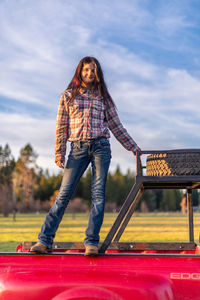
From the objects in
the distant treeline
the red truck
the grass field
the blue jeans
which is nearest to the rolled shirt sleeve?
the blue jeans

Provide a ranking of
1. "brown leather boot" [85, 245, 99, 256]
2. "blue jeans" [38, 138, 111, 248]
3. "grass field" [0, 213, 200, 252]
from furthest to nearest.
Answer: "grass field" [0, 213, 200, 252] < "blue jeans" [38, 138, 111, 248] < "brown leather boot" [85, 245, 99, 256]

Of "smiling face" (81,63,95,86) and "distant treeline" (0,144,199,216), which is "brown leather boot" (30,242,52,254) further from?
"distant treeline" (0,144,199,216)

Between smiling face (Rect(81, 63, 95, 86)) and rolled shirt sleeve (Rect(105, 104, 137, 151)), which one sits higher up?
smiling face (Rect(81, 63, 95, 86))

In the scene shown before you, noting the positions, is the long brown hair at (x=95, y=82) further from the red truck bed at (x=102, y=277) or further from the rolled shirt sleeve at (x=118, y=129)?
the red truck bed at (x=102, y=277)

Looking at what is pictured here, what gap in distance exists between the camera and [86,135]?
345 cm

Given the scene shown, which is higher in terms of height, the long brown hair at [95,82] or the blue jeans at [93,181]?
the long brown hair at [95,82]

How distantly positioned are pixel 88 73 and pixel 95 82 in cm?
10

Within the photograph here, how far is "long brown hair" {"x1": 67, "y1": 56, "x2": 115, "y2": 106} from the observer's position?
11.7 feet

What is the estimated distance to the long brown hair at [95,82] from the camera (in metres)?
3.57

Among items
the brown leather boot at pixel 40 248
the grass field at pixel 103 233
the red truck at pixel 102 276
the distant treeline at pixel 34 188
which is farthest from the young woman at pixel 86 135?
the distant treeline at pixel 34 188

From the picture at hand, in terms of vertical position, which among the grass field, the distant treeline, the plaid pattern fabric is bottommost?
the plaid pattern fabric

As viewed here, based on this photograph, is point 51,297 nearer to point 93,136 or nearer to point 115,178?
point 93,136

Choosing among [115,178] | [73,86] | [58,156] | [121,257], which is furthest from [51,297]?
[115,178]

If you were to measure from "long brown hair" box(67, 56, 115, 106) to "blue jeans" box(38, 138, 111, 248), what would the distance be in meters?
0.39
